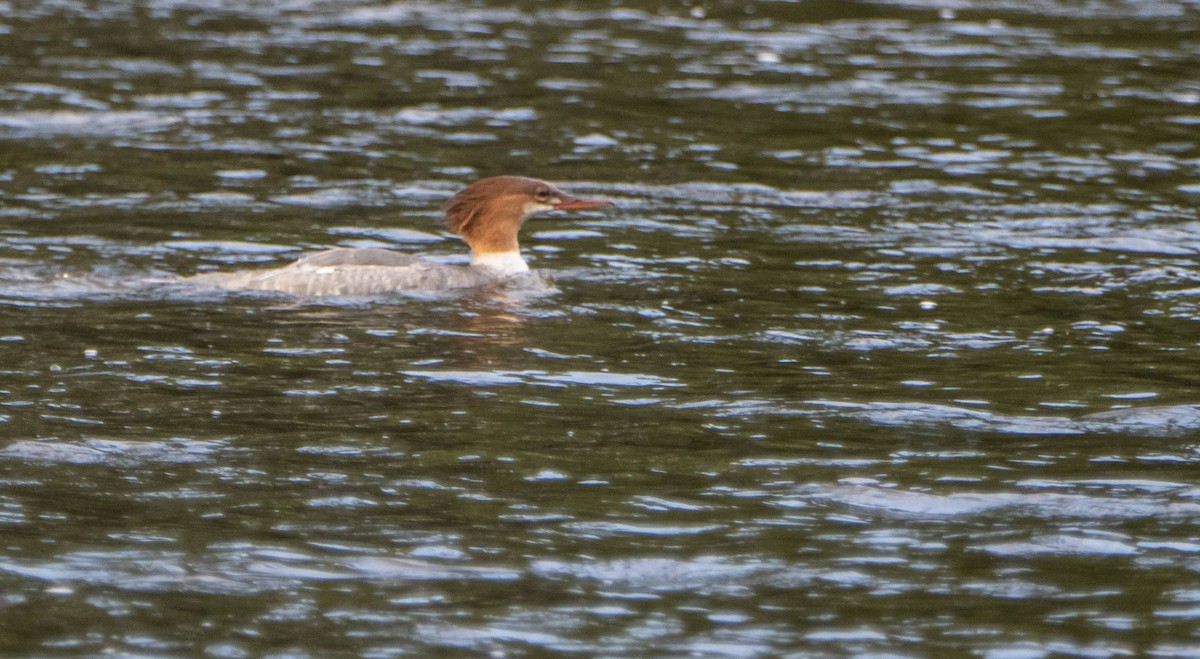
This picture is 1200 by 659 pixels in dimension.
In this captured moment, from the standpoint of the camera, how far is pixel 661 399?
378 inches

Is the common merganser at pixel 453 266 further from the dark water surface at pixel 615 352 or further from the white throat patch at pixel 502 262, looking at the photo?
the dark water surface at pixel 615 352

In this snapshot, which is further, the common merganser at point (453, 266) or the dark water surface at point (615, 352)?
the common merganser at point (453, 266)

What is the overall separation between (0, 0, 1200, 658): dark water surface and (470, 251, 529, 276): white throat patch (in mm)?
318

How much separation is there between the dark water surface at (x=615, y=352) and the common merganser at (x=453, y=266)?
0.23m

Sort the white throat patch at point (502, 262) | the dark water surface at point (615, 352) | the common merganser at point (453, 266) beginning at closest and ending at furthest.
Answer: the dark water surface at point (615, 352) < the common merganser at point (453, 266) < the white throat patch at point (502, 262)

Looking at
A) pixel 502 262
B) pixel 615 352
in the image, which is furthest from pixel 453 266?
pixel 615 352

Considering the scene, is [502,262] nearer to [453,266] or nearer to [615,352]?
[453,266]

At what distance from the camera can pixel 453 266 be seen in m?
13.1

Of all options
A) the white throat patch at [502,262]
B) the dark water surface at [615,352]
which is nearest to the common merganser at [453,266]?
the white throat patch at [502,262]

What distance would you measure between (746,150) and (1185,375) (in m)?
7.48

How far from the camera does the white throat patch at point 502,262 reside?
13.1 meters

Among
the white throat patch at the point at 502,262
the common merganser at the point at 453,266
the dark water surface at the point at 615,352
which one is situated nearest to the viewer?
the dark water surface at the point at 615,352

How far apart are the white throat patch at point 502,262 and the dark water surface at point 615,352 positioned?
32cm

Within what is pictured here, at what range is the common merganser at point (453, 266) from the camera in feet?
40.3
